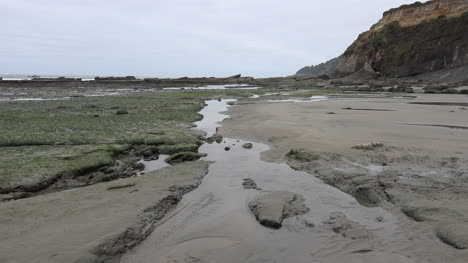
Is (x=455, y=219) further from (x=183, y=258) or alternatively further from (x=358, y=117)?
(x=358, y=117)

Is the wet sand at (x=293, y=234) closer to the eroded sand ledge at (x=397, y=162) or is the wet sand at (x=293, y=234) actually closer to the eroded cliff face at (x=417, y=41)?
the eroded sand ledge at (x=397, y=162)

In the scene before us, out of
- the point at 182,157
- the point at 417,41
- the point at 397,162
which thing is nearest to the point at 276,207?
the point at 397,162

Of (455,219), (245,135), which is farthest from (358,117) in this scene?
(455,219)

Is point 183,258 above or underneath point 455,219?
underneath

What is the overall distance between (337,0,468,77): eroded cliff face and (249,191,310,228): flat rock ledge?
181 ft

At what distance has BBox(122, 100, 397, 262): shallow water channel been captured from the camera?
5.32 meters

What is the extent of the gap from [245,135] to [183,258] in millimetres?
10607

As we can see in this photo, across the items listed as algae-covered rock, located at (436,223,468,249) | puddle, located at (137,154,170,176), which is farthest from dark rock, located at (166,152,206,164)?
algae-covered rock, located at (436,223,468,249)

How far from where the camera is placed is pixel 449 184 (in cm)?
760

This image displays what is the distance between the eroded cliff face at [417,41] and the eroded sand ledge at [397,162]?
139 feet

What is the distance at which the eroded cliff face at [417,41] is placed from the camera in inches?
2040

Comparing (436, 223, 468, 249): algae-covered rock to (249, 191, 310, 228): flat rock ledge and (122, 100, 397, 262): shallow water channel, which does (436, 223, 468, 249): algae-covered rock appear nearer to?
(122, 100, 397, 262): shallow water channel

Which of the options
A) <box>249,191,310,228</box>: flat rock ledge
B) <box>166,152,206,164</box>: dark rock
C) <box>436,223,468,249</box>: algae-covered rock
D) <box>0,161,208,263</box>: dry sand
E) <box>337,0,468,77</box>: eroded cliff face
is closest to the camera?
<box>436,223,468,249</box>: algae-covered rock

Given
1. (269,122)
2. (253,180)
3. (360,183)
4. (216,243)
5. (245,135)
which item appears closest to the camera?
(216,243)
